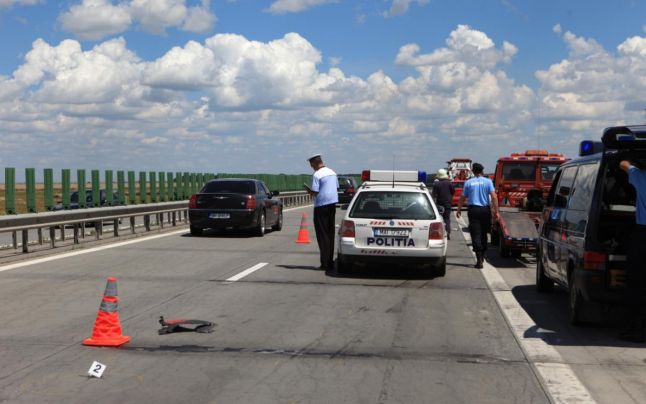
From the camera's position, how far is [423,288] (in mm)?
11367

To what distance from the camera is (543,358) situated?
6.78m

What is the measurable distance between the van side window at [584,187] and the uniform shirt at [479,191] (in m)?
4.46

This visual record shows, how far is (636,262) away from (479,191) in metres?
6.41

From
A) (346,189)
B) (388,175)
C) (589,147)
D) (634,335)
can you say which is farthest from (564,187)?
(346,189)

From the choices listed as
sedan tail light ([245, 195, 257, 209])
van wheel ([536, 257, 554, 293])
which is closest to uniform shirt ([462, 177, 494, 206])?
van wheel ([536, 257, 554, 293])

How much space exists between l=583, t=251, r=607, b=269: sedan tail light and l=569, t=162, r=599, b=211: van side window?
0.54 meters

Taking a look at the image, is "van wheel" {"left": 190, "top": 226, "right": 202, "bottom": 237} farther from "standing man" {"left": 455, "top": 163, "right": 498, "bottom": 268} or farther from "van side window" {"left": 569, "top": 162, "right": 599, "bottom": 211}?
"van side window" {"left": 569, "top": 162, "right": 599, "bottom": 211}

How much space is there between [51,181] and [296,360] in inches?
667

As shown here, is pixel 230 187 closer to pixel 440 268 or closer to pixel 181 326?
pixel 440 268

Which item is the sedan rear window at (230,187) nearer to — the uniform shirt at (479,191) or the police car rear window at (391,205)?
the uniform shirt at (479,191)

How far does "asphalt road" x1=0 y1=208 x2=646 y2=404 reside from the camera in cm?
565

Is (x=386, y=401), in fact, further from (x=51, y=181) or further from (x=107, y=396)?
(x=51, y=181)

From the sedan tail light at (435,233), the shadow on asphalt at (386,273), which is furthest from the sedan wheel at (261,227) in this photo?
the sedan tail light at (435,233)

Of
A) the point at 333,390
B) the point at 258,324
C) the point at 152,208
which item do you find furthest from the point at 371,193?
the point at 152,208
